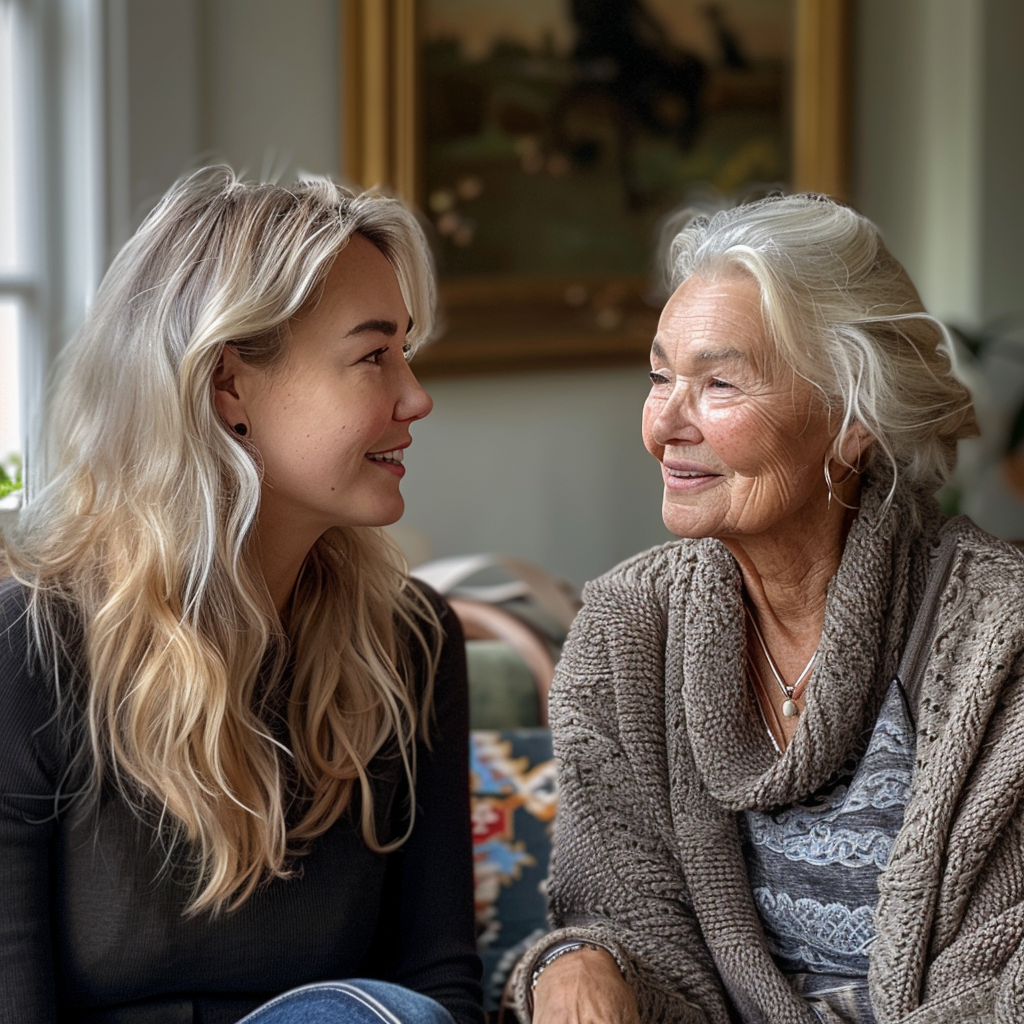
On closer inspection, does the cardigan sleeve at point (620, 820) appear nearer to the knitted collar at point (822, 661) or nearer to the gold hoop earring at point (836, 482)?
the knitted collar at point (822, 661)

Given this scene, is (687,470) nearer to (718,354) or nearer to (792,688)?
(718,354)

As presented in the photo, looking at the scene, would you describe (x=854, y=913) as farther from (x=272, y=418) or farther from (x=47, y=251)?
(x=47, y=251)

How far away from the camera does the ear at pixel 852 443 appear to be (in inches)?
58.8

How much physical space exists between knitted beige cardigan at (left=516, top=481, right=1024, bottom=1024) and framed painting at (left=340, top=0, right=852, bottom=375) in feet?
6.22

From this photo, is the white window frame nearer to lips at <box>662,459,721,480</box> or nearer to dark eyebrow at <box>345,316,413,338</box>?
dark eyebrow at <box>345,316,413,338</box>

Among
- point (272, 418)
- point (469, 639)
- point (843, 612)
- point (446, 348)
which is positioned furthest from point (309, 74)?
point (843, 612)

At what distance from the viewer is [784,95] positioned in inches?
151

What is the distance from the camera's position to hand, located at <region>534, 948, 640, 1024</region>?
4.43ft

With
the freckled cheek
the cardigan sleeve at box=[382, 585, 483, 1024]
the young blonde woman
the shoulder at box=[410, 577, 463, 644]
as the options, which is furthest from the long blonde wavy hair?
the freckled cheek

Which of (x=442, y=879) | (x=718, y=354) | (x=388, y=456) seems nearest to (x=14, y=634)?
(x=388, y=456)

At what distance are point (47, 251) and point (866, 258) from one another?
1958mm

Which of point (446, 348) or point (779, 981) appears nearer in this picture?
point (779, 981)

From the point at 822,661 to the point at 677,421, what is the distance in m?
0.31

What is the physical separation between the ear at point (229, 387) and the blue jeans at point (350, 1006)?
1.99ft
